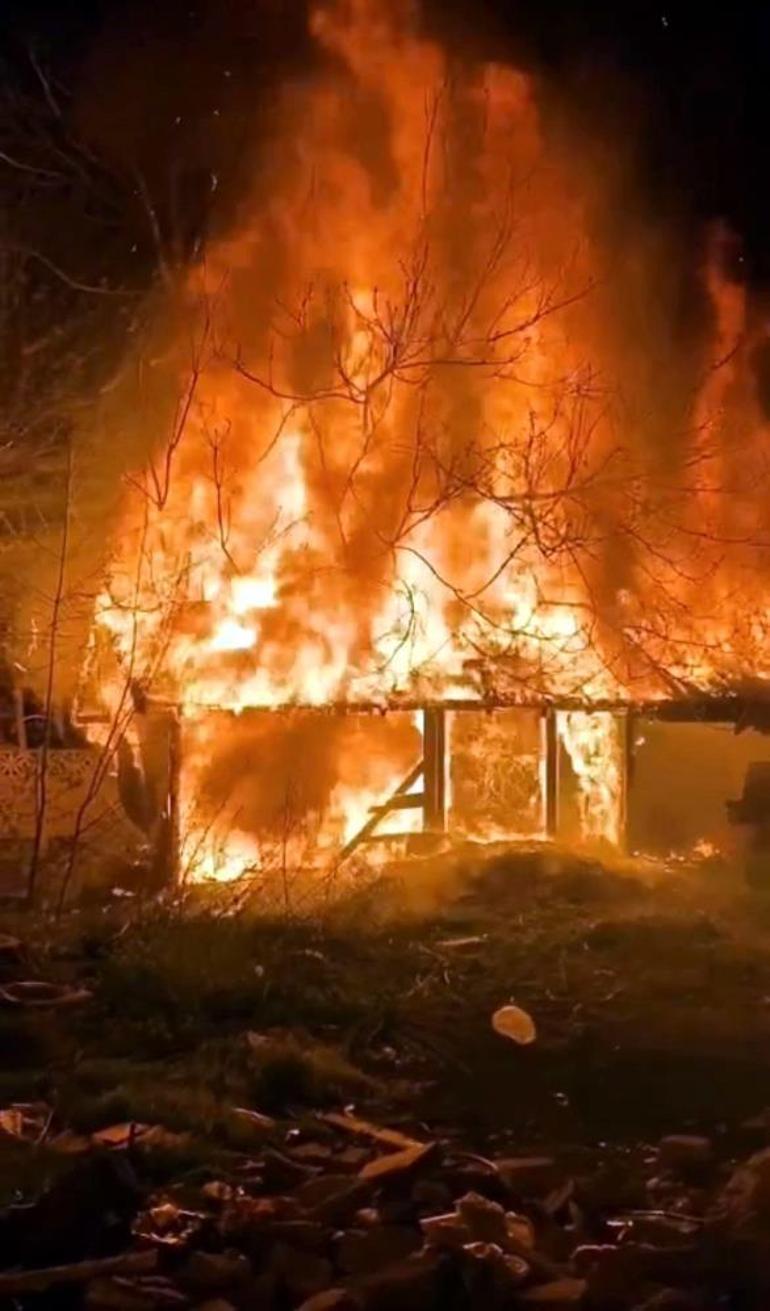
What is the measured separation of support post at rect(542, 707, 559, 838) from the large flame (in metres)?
0.38

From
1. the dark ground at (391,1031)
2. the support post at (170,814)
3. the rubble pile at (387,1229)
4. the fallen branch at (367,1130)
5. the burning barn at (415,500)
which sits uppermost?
the burning barn at (415,500)

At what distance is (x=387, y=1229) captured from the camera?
576 cm

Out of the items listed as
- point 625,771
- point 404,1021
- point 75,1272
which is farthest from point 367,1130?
point 625,771

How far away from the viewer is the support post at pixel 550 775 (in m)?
15.0

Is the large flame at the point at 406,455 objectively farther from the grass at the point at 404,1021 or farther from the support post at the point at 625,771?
the grass at the point at 404,1021

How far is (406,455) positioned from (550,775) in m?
3.88

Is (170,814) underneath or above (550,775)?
underneath

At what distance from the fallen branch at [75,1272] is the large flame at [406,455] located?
25.9 feet

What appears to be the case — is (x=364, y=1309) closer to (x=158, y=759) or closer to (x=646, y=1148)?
(x=646, y=1148)

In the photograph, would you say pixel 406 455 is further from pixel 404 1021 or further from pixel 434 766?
pixel 404 1021

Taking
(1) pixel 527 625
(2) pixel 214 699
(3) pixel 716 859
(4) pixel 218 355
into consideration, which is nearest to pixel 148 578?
(2) pixel 214 699

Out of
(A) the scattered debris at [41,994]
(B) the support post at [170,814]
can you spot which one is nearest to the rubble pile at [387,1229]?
(A) the scattered debris at [41,994]

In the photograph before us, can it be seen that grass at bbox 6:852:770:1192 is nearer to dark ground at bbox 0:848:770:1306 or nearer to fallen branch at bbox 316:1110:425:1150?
dark ground at bbox 0:848:770:1306

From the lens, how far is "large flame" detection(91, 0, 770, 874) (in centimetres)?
1408
